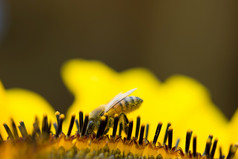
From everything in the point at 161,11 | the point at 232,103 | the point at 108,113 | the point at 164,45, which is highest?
the point at 161,11

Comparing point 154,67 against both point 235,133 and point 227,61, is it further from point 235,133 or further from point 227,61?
point 235,133

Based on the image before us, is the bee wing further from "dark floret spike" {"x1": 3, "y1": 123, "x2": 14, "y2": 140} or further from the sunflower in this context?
"dark floret spike" {"x1": 3, "y1": 123, "x2": 14, "y2": 140}

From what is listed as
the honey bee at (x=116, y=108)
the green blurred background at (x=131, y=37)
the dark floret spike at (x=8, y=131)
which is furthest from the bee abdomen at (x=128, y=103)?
the green blurred background at (x=131, y=37)

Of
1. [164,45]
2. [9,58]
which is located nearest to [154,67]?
[164,45]

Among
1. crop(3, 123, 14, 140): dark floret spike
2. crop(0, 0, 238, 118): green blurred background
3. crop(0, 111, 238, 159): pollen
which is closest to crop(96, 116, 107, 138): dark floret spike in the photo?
crop(0, 111, 238, 159): pollen

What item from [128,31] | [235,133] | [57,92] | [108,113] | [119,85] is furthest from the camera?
[128,31]

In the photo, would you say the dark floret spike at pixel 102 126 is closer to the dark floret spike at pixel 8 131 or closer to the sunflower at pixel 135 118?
the sunflower at pixel 135 118
